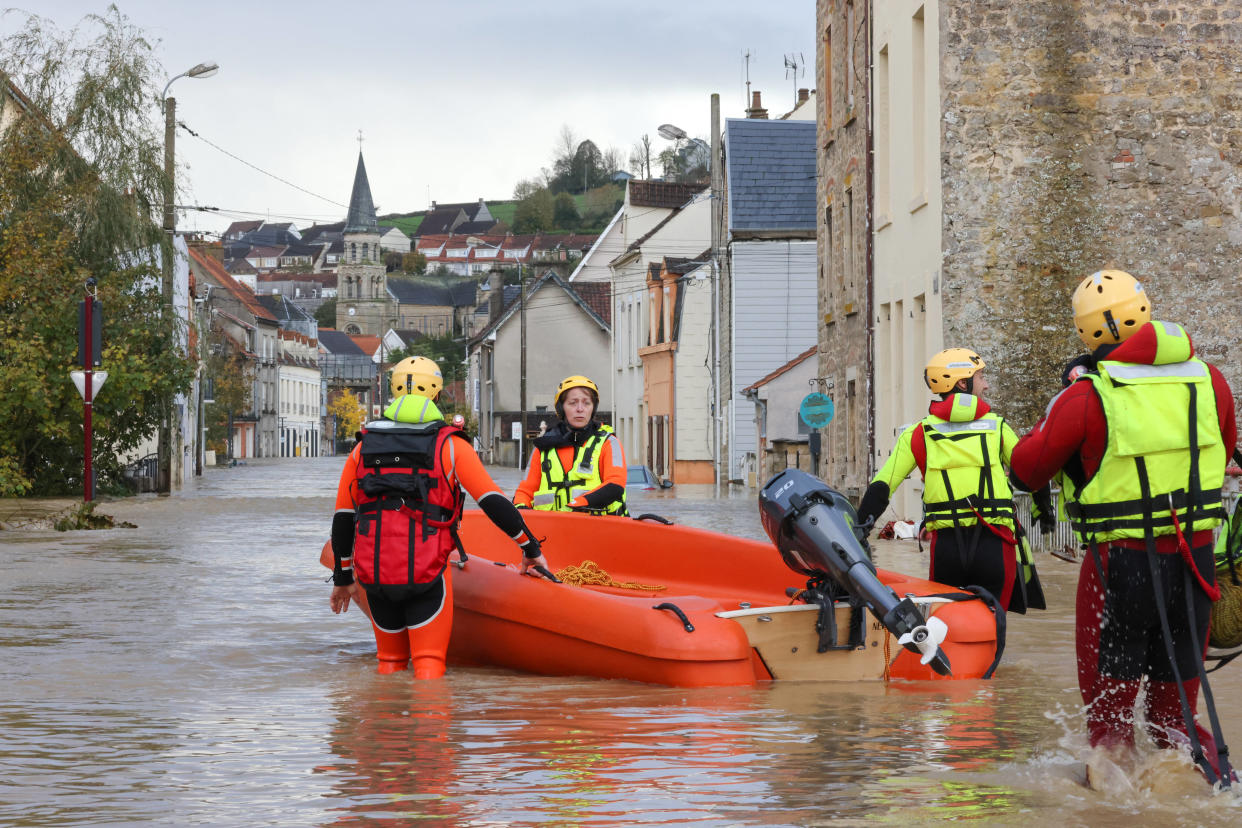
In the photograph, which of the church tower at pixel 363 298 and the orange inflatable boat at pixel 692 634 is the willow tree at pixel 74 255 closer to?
the orange inflatable boat at pixel 692 634

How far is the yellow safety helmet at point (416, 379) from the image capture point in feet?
27.6

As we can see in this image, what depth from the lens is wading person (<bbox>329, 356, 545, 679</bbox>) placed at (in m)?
8.12

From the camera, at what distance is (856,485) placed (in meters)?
25.4

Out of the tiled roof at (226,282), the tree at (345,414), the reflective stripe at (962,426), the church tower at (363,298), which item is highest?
the church tower at (363,298)

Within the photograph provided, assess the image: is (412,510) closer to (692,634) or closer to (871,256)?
(692,634)

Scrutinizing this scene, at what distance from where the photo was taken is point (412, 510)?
8.16 metres

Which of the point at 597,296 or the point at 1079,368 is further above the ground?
the point at 597,296

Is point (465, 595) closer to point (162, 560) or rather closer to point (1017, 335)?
point (162, 560)

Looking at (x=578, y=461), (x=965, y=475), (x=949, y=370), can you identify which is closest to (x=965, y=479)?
(x=965, y=475)

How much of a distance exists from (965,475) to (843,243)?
1853cm

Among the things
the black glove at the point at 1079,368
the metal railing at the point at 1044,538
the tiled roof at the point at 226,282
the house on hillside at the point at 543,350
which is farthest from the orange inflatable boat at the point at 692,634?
the tiled roof at the point at 226,282

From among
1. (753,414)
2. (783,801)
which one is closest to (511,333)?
(753,414)

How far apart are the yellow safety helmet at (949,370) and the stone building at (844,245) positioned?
14435mm

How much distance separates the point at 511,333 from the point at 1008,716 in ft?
228
